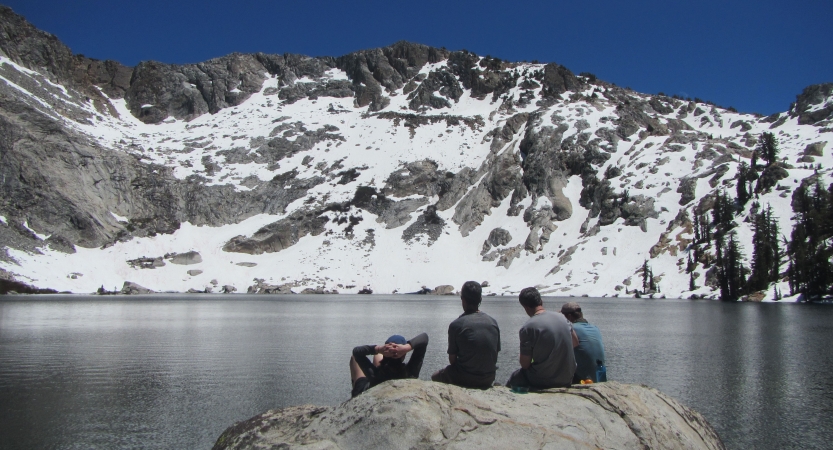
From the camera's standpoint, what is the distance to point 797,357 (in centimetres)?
2553

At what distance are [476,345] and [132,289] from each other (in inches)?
4273

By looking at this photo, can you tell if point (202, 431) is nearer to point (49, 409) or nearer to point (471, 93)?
point (49, 409)

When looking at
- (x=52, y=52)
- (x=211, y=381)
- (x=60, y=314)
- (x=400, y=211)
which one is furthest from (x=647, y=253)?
(x=52, y=52)

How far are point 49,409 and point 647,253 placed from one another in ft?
337

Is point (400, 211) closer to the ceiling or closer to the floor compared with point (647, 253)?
closer to the ceiling

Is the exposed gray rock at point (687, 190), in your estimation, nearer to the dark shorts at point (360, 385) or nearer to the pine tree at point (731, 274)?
the pine tree at point (731, 274)

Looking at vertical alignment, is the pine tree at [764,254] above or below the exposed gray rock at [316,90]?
below

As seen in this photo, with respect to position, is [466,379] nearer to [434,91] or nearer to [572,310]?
[572,310]

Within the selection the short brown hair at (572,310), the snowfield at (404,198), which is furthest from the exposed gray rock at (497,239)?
the short brown hair at (572,310)

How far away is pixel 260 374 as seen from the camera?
2108cm

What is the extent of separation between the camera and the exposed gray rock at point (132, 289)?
101938mm

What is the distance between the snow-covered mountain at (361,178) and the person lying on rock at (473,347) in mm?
93840

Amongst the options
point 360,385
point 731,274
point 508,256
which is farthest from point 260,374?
point 508,256

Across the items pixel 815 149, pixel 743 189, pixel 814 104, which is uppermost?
pixel 814 104
